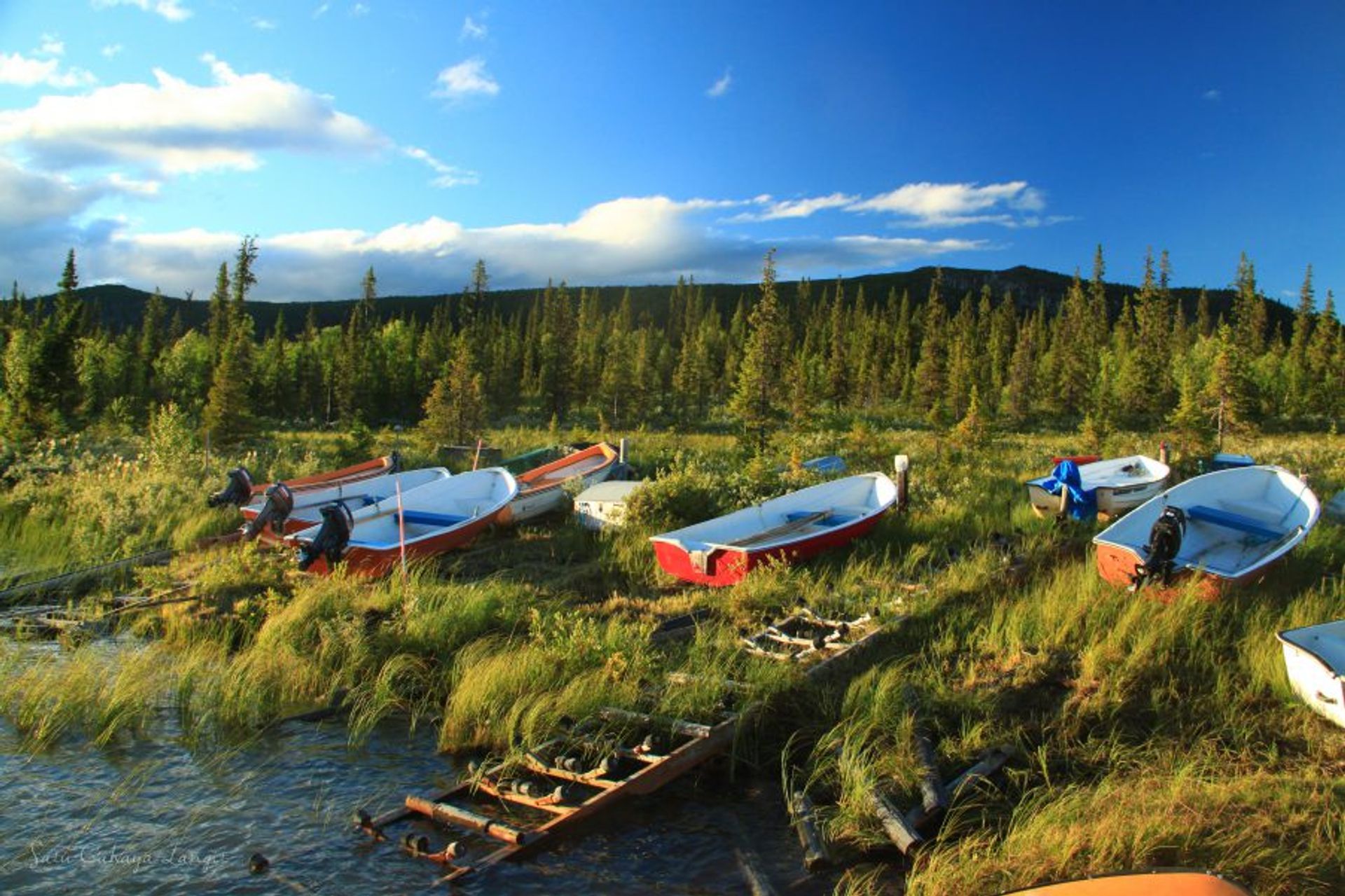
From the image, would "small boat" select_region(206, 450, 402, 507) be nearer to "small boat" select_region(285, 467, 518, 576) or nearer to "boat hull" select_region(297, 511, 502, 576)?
"small boat" select_region(285, 467, 518, 576)

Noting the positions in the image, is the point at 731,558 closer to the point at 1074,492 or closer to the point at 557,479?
the point at 1074,492

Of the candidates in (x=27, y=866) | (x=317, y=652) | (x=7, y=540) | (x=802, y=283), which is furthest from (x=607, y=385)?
(x=802, y=283)

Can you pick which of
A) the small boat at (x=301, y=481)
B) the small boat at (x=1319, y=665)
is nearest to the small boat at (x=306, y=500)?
the small boat at (x=301, y=481)

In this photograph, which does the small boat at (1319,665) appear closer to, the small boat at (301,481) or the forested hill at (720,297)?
the small boat at (301,481)

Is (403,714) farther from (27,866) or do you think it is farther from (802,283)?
(802,283)

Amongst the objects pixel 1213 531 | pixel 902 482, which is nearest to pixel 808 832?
pixel 902 482

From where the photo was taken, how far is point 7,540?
16.3m

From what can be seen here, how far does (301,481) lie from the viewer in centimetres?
1827

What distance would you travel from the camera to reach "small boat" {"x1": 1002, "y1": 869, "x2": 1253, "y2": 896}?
13.5ft

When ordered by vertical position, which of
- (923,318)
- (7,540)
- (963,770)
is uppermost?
(923,318)

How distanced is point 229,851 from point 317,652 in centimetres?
328

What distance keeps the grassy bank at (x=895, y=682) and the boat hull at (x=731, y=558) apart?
9.5 inches

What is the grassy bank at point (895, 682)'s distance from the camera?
555cm

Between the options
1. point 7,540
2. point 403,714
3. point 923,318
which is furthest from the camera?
point 923,318
